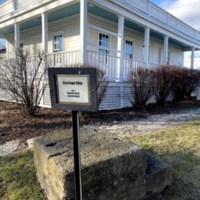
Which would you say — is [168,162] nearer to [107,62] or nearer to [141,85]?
[141,85]

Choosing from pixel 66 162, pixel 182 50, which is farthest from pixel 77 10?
pixel 182 50

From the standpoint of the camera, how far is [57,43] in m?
11.6

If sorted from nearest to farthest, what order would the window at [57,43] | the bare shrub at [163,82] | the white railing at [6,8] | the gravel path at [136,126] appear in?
the gravel path at [136,126]
the bare shrub at [163,82]
the white railing at [6,8]
the window at [57,43]

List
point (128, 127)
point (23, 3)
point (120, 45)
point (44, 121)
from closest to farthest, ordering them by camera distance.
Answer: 1. point (128, 127)
2. point (44, 121)
3. point (120, 45)
4. point (23, 3)

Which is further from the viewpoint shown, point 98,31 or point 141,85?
point 98,31

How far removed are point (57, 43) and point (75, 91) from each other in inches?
420

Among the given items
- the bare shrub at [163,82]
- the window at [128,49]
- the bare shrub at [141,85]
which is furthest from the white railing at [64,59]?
the window at [128,49]

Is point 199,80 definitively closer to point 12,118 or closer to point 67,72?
point 12,118

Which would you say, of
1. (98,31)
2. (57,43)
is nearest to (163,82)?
(98,31)

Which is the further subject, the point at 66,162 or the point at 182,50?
the point at 182,50

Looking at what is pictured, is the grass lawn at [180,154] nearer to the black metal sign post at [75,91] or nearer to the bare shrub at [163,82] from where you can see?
the black metal sign post at [75,91]

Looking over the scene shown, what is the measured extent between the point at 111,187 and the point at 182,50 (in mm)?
18337

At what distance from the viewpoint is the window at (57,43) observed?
11395 millimetres

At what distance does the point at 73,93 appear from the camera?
1.59m
